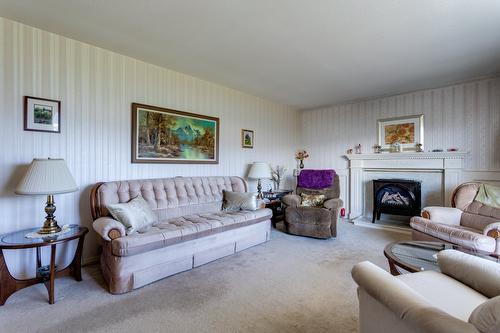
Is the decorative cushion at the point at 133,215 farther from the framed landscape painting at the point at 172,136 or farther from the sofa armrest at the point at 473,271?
the sofa armrest at the point at 473,271

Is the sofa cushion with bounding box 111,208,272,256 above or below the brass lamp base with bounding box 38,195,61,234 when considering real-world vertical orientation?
below

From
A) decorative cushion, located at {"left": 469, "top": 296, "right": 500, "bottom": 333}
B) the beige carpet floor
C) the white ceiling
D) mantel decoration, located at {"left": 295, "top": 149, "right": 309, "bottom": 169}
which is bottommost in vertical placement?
the beige carpet floor

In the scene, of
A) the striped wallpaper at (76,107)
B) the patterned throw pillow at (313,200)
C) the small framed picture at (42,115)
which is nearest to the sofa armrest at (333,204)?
the patterned throw pillow at (313,200)

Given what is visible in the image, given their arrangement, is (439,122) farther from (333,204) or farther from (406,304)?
(406,304)

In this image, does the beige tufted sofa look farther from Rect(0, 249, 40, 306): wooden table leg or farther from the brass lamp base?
Rect(0, 249, 40, 306): wooden table leg

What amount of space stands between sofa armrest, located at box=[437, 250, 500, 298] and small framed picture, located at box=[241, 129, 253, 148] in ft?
11.7

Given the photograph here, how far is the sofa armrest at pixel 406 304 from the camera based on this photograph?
2.70 ft

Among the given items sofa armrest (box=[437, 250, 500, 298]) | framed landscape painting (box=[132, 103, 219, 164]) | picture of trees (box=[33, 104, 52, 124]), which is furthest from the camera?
framed landscape painting (box=[132, 103, 219, 164])

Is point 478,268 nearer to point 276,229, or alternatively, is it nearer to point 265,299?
point 265,299

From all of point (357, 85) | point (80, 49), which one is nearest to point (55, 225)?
point (80, 49)

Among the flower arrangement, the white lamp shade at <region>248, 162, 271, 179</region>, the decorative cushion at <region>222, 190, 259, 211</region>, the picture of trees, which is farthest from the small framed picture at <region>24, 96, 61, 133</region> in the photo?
the flower arrangement

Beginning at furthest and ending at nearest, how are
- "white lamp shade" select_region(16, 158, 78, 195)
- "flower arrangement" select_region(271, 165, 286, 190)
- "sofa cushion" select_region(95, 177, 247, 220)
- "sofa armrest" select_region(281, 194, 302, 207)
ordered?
"flower arrangement" select_region(271, 165, 286, 190) < "sofa armrest" select_region(281, 194, 302, 207) < "sofa cushion" select_region(95, 177, 247, 220) < "white lamp shade" select_region(16, 158, 78, 195)

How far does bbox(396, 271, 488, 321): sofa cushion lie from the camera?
124 centimetres

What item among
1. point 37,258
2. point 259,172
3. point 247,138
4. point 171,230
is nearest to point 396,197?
point 259,172
